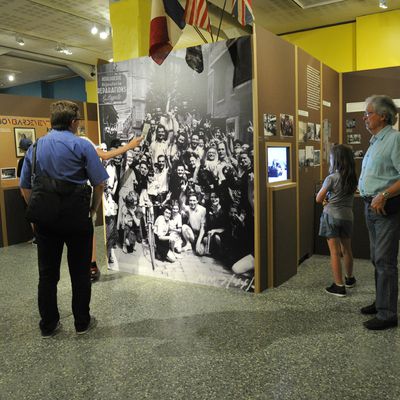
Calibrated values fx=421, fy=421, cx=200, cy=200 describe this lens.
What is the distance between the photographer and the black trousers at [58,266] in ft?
9.61

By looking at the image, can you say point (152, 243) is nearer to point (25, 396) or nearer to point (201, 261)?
point (201, 261)

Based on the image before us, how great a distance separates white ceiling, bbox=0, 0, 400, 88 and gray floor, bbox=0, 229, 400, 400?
499 cm

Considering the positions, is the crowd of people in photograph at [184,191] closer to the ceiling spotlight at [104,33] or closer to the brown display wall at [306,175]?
the brown display wall at [306,175]

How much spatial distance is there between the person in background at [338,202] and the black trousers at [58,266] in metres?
2.06

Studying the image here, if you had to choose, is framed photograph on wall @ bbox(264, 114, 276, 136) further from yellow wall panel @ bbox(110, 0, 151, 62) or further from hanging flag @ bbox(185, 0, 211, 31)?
yellow wall panel @ bbox(110, 0, 151, 62)

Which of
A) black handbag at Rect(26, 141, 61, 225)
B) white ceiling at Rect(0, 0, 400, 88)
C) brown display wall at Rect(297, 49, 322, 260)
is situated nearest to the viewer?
black handbag at Rect(26, 141, 61, 225)

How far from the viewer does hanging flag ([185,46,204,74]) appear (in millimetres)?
3928

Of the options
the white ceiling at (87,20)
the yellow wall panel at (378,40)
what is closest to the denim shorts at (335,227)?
the white ceiling at (87,20)

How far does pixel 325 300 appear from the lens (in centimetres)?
363

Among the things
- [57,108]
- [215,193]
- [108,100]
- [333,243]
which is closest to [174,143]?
[215,193]

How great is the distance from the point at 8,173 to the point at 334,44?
6381mm

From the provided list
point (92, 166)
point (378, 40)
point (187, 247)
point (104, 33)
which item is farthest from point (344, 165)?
point (104, 33)

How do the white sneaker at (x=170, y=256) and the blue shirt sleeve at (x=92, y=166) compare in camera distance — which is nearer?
the blue shirt sleeve at (x=92, y=166)

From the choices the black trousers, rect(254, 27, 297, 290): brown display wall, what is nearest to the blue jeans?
rect(254, 27, 297, 290): brown display wall
